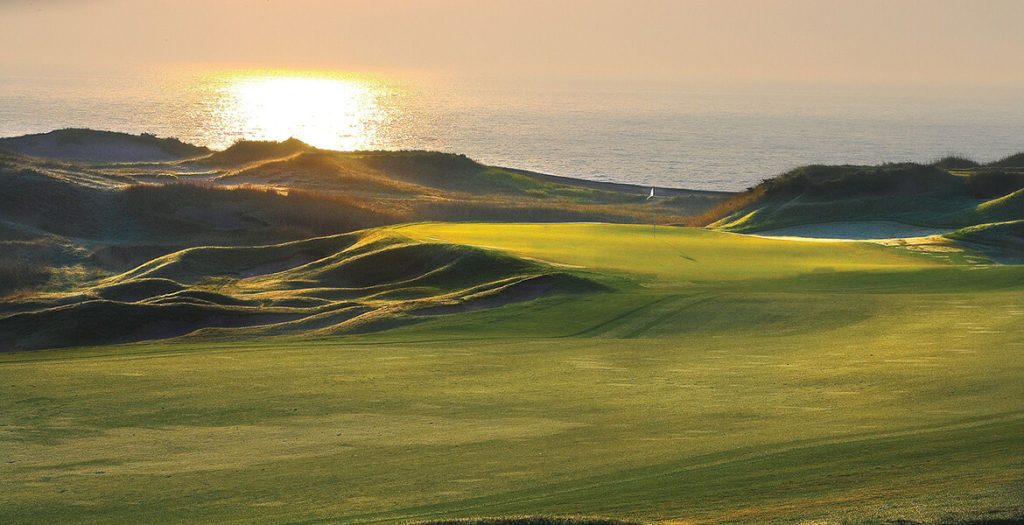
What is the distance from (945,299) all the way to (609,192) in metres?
64.9

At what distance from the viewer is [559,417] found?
1923 centimetres

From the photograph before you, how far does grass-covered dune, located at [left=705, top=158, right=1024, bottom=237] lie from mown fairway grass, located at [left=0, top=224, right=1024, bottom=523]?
27.6 metres

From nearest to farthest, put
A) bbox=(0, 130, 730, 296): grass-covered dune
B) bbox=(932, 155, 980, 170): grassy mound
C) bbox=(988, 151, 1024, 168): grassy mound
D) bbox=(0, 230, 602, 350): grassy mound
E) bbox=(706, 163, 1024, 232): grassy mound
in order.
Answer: bbox=(0, 230, 602, 350): grassy mound → bbox=(0, 130, 730, 296): grass-covered dune → bbox=(706, 163, 1024, 232): grassy mound → bbox=(988, 151, 1024, 168): grassy mound → bbox=(932, 155, 980, 170): grassy mound

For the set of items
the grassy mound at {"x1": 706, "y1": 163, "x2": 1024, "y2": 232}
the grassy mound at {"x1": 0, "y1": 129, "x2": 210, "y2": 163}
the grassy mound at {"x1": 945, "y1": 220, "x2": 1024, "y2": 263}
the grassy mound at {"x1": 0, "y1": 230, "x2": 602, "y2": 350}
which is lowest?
the grassy mound at {"x1": 0, "y1": 230, "x2": 602, "y2": 350}

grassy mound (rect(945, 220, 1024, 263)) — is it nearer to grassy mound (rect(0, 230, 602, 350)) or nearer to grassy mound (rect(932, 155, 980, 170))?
grassy mound (rect(0, 230, 602, 350))

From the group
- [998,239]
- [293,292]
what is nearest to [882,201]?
[998,239]

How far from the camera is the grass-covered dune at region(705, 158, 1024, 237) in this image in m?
58.0

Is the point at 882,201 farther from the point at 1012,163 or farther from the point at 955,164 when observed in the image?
the point at 1012,163

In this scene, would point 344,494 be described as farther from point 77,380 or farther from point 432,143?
point 432,143

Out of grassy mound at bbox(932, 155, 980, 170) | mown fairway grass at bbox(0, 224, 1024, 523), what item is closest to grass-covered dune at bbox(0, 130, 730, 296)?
grassy mound at bbox(932, 155, 980, 170)

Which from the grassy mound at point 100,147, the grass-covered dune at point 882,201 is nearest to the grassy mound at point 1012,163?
the grass-covered dune at point 882,201

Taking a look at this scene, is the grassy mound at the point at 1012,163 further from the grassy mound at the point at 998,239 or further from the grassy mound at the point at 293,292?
the grassy mound at the point at 293,292

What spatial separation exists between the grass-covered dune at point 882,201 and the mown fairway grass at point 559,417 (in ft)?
90.4

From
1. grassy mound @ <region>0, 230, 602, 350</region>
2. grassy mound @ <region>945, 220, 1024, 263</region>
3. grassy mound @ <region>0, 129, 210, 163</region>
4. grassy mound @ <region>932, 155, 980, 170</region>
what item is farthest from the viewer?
grassy mound @ <region>0, 129, 210, 163</region>
